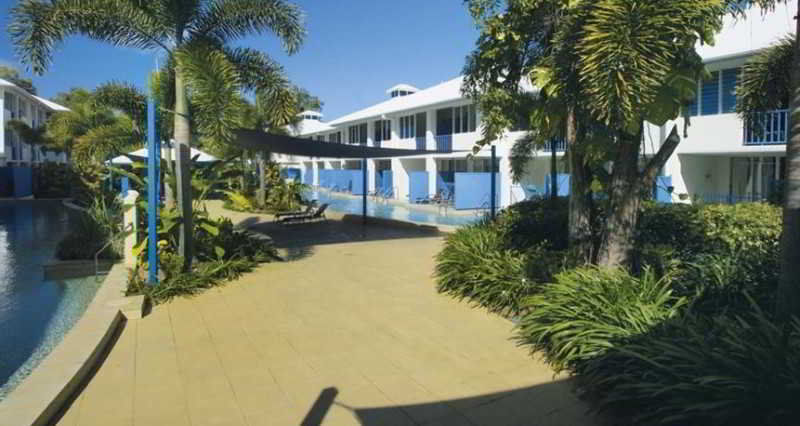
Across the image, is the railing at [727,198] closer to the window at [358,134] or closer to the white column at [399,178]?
the white column at [399,178]

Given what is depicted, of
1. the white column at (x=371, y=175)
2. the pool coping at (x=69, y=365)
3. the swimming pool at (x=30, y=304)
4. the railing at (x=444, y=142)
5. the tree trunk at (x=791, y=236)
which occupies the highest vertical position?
the railing at (x=444, y=142)

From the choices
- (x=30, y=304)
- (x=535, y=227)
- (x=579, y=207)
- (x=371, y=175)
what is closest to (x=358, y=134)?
(x=371, y=175)

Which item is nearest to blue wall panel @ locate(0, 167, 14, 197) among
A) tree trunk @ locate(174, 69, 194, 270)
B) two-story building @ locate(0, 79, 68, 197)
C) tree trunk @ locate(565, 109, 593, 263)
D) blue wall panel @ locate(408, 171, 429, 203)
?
two-story building @ locate(0, 79, 68, 197)

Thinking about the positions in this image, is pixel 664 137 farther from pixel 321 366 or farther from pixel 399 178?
pixel 399 178

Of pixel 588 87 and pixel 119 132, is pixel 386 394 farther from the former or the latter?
pixel 119 132

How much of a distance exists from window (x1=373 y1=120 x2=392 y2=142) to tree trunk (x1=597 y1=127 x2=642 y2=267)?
2903cm

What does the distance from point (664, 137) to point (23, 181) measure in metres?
34.7

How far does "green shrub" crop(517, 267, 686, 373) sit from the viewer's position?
4.40 metres

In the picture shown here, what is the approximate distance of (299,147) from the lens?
41.0 feet

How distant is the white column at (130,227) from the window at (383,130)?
1057 inches

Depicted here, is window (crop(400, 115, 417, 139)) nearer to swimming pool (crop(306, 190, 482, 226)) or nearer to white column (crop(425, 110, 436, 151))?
white column (crop(425, 110, 436, 151))

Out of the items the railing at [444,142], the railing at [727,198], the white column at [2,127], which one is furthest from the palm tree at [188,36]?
the white column at [2,127]

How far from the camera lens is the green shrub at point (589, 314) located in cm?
440

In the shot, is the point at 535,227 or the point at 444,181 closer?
the point at 535,227
